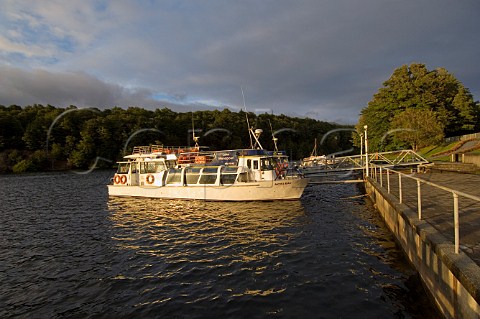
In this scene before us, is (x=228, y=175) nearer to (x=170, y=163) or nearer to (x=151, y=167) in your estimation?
(x=170, y=163)

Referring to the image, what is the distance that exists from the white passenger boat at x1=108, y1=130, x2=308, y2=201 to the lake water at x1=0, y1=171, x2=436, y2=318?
3.85 metres

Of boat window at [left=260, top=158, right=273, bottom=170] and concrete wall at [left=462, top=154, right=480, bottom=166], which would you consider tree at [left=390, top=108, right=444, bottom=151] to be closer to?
concrete wall at [left=462, top=154, right=480, bottom=166]

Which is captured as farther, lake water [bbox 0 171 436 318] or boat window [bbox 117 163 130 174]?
boat window [bbox 117 163 130 174]

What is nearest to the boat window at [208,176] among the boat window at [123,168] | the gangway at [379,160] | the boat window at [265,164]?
the boat window at [265,164]

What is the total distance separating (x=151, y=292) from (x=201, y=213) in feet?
42.0

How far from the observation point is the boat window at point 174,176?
99.4 feet

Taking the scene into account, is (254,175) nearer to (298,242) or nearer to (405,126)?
(298,242)

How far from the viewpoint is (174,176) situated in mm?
30688

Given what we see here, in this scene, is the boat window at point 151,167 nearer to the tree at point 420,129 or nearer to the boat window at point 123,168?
the boat window at point 123,168

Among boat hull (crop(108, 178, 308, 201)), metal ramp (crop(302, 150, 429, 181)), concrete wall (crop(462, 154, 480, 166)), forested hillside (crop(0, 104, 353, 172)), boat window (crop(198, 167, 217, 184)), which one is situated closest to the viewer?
boat hull (crop(108, 178, 308, 201))

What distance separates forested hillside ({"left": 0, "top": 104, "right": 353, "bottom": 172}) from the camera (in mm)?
99875

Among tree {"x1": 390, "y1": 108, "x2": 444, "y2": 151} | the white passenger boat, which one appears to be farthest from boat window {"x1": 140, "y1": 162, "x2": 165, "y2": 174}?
tree {"x1": 390, "y1": 108, "x2": 444, "y2": 151}

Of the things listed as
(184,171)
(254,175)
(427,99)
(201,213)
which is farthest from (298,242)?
(427,99)

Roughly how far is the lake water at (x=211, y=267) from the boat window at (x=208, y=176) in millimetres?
5696
